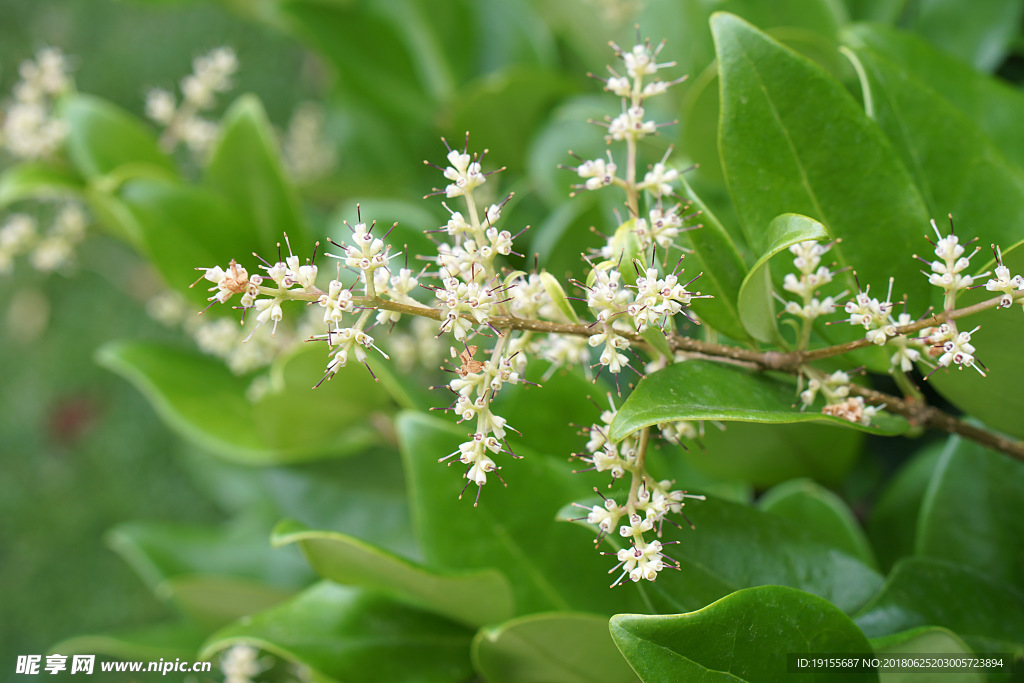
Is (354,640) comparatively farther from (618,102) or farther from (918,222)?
(618,102)

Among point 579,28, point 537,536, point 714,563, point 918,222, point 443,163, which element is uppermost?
point 579,28

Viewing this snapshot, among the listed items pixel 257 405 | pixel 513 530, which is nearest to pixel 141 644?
pixel 257 405

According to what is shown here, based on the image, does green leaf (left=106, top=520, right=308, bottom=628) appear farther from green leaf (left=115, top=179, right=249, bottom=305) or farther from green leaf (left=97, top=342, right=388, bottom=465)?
green leaf (left=115, top=179, right=249, bottom=305)

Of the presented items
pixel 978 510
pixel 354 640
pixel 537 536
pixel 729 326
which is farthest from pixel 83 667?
pixel 978 510

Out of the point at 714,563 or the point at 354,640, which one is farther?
the point at 354,640

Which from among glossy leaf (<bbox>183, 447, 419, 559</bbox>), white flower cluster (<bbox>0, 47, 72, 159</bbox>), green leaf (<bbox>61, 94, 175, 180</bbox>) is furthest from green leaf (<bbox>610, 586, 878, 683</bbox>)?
white flower cluster (<bbox>0, 47, 72, 159</bbox>)

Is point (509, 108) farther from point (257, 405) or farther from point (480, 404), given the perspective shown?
point (480, 404)
